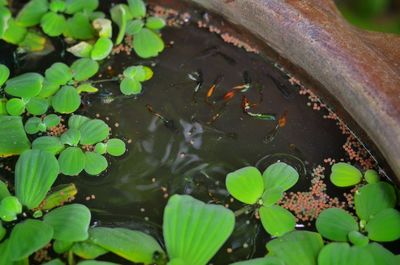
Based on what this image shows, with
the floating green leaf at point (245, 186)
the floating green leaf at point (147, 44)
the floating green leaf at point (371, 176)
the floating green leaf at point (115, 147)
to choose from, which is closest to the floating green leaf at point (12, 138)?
the floating green leaf at point (115, 147)

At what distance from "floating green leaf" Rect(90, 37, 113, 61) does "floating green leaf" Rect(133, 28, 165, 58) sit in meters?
0.09

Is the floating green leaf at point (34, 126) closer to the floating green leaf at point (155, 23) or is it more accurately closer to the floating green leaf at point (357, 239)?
the floating green leaf at point (155, 23)

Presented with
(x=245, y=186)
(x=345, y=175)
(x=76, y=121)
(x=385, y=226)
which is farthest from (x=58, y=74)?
(x=385, y=226)

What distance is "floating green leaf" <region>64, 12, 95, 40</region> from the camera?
193 cm

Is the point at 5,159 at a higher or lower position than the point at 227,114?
lower

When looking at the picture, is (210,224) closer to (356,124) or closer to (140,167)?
(140,167)

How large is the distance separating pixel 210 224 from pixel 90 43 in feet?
2.61

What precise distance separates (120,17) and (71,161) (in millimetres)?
549

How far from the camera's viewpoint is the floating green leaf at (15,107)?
1743 millimetres

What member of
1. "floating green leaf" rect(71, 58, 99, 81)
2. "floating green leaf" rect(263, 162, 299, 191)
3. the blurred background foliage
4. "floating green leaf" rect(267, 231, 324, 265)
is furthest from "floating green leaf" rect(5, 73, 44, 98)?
the blurred background foliage

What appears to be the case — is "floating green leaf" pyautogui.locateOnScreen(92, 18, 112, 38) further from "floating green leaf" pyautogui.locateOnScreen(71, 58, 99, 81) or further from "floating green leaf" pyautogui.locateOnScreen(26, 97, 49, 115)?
"floating green leaf" pyautogui.locateOnScreen(26, 97, 49, 115)

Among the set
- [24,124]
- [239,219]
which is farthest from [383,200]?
[24,124]

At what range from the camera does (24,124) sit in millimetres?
1739

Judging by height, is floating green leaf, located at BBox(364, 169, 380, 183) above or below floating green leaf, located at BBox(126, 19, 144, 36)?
above
